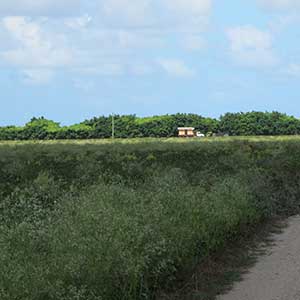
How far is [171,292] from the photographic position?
7547mm

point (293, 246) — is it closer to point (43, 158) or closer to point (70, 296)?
point (70, 296)

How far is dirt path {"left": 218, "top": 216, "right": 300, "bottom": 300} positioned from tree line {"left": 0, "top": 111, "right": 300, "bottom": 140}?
50165 mm

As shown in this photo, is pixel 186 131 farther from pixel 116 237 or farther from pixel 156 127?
pixel 116 237

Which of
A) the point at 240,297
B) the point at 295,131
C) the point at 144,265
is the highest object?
the point at 295,131

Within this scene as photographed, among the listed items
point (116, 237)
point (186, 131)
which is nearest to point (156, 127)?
point (186, 131)

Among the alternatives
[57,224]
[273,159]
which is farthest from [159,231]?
[273,159]

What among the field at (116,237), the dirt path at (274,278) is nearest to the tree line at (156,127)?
the field at (116,237)

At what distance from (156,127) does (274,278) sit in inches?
2142

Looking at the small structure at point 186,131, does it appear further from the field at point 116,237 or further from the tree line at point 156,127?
the field at point 116,237

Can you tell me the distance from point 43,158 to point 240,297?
2005cm

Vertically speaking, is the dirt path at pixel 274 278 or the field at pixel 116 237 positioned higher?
the field at pixel 116 237

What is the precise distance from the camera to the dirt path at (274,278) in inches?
309

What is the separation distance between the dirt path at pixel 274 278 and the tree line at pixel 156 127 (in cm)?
5017

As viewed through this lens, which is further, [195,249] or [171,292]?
[195,249]
